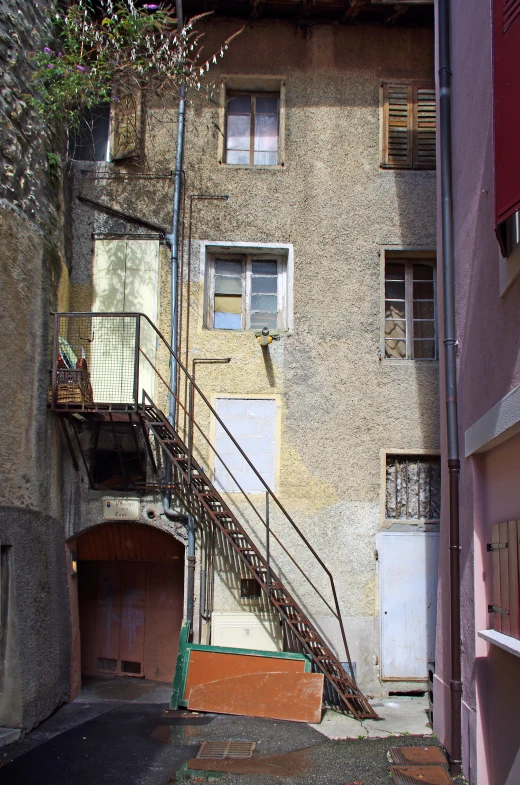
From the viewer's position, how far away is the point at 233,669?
341 inches

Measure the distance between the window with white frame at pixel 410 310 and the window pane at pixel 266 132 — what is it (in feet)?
8.13

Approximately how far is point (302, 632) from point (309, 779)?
8.90ft

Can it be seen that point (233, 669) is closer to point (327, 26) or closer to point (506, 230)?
point (506, 230)

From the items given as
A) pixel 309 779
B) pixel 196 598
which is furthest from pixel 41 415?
pixel 309 779

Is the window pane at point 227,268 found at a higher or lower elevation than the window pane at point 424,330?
higher

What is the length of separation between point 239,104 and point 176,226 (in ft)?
7.63

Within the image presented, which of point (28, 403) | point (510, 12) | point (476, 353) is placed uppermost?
point (510, 12)

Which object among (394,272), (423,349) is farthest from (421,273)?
(423,349)

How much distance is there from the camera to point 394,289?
10.5m

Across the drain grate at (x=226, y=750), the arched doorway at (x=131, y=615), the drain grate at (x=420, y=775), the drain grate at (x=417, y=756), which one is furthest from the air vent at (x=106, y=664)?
the drain grate at (x=420, y=775)

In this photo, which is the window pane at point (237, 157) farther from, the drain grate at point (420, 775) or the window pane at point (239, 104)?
the drain grate at point (420, 775)

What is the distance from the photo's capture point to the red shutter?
475 cm

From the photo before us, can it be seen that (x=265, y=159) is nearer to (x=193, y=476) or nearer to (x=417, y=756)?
(x=193, y=476)

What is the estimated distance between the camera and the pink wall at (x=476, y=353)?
5781mm
